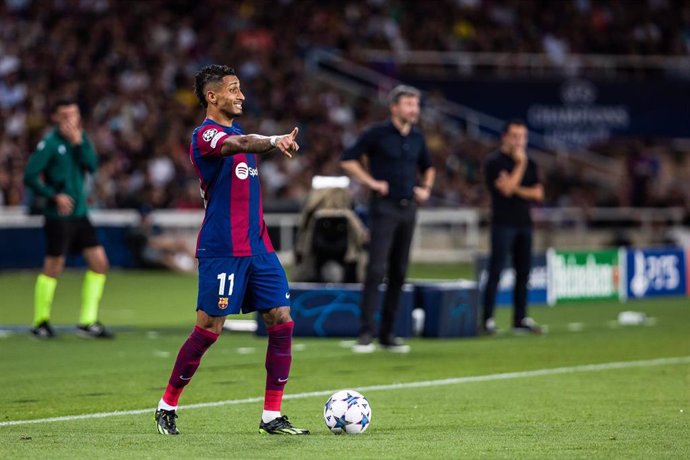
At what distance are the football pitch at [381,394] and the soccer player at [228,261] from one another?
0.32m

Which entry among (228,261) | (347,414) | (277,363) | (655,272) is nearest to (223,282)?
(228,261)

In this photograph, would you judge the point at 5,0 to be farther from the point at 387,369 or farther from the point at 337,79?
the point at 387,369

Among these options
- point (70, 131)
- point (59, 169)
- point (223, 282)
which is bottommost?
point (223, 282)

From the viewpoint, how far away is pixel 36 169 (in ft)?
46.4

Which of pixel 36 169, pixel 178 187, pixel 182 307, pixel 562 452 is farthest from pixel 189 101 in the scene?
pixel 562 452

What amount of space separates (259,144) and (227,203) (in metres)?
0.63

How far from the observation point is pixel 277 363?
823 cm

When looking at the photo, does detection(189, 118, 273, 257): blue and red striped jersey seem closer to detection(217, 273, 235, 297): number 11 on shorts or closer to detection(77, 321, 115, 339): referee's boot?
detection(217, 273, 235, 297): number 11 on shorts

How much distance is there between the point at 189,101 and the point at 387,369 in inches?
719

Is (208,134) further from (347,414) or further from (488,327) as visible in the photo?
(488,327)

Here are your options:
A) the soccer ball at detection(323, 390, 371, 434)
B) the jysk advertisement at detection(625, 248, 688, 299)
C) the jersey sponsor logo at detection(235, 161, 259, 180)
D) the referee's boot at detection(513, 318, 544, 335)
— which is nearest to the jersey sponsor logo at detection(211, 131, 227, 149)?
the jersey sponsor logo at detection(235, 161, 259, 180)

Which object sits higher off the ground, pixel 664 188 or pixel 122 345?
pixel 664 188

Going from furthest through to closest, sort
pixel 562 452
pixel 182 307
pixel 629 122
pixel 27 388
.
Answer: pixel 629 122
pixel 182 307
pixel 27 388
pixel 562 452

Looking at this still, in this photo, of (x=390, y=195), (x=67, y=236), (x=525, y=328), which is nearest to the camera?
(x=390, y=195)
